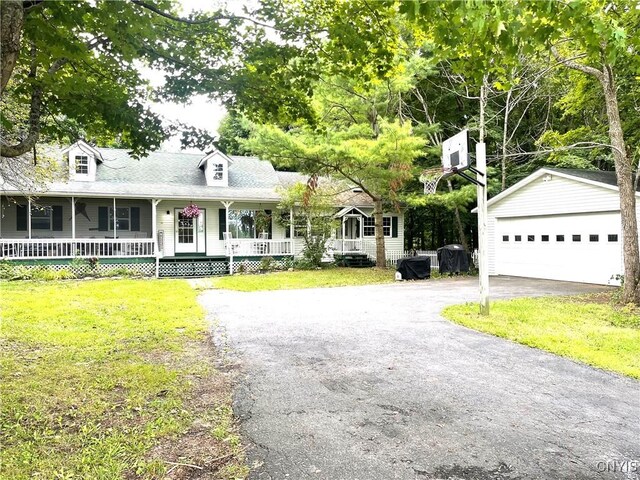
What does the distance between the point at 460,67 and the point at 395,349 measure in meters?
3.62

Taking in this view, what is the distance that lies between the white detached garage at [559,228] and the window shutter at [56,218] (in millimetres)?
16714

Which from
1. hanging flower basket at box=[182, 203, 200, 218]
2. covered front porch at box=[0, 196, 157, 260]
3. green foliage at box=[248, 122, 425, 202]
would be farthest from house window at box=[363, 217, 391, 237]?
covered front porch at box=[0, 196, 157, 260]

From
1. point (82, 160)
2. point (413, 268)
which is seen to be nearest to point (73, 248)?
point (82, 160)

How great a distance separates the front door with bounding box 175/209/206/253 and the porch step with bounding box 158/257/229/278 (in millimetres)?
1012

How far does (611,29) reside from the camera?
3.51 metres

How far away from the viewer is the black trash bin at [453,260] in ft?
54.8

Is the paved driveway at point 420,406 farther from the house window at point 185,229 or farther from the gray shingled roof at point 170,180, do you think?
the house window at point 185,229

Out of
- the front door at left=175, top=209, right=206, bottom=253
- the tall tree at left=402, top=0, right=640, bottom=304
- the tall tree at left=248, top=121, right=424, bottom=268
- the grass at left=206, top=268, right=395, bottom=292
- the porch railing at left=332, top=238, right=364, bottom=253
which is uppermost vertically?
the tall tree at left=248, top=121, right=424, bottom=268

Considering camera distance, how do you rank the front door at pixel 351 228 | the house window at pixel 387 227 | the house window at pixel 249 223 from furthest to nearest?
1. the house window at pixel 387 227
2. the front door at pixel 351 228
3. the house window at pixel 249 223

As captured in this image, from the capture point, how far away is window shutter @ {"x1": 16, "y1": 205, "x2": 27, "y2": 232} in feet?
52.9

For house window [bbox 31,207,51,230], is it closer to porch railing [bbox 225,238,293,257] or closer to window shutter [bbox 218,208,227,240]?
window shutter [bbox 218,208,227,240]

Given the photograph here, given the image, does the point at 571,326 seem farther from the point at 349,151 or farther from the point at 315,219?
the point at 315,219

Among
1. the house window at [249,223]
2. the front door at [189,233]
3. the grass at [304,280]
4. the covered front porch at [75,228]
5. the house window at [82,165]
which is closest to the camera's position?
the grass at [304,280]

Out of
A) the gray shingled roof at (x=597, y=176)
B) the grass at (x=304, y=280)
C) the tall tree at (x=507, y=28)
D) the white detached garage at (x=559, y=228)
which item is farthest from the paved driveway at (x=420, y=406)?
the gray shingled roof at (x=597, y=176)
